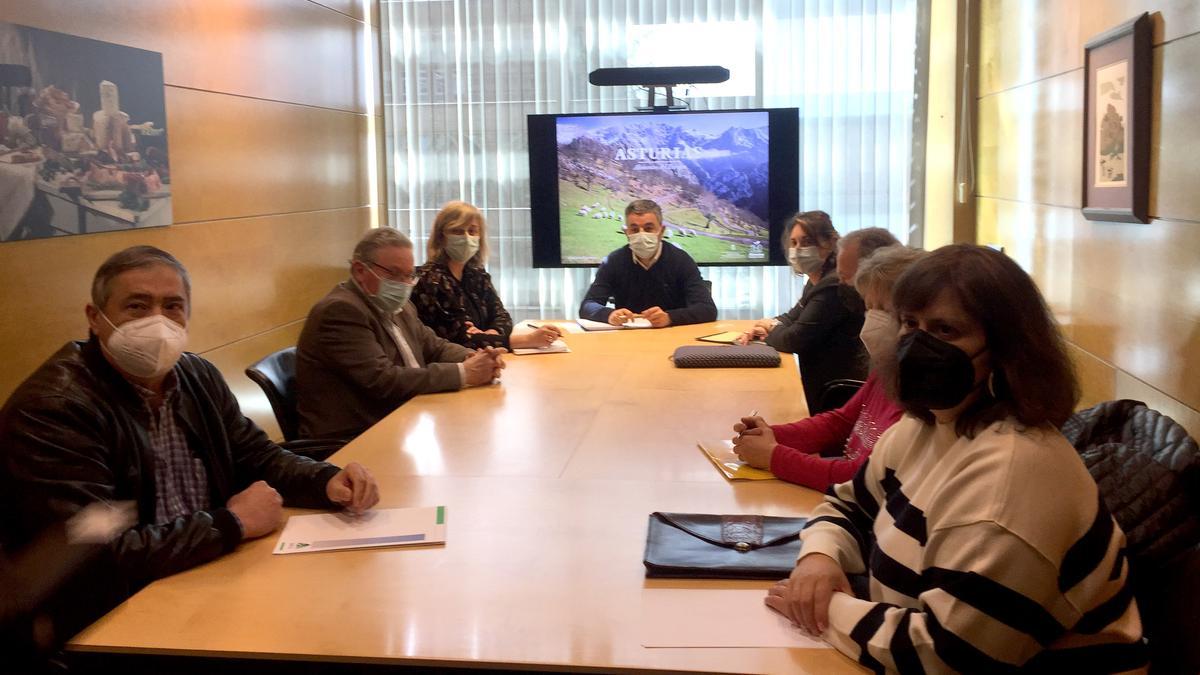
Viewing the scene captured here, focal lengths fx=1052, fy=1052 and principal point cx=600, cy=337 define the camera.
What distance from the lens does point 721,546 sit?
199cm

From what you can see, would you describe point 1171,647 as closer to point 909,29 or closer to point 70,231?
point 70,231

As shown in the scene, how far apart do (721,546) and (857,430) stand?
33.0 inches

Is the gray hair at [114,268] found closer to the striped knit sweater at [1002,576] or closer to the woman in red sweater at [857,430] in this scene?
the woman in red sweater at [857,430]

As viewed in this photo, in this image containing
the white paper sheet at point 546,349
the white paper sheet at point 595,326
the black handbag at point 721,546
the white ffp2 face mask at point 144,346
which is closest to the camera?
the black handbag at point 721,546

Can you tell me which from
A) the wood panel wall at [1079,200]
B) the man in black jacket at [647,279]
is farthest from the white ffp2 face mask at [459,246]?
the wood panel wall at [1079,200]

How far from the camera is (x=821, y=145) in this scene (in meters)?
6.49

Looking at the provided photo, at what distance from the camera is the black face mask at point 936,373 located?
62.2 inches

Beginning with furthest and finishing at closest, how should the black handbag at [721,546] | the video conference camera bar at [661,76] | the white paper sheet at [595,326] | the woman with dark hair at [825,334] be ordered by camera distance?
the video conference camera bar at [661,76], the white paper sheet at [595,326], the woman with dark hair at [825,334], the black handbag at [721,546]

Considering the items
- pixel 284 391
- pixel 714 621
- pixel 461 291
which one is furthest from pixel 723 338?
pixel 714 621

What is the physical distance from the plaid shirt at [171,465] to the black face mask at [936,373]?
158cm

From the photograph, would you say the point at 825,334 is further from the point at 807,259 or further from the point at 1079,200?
the point at 1079,200

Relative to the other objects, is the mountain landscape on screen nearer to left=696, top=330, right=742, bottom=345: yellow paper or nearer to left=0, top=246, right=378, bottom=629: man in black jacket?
left=696, top=330, right=742, bottom=345: yellow paper

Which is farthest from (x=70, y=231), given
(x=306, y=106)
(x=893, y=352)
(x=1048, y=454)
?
(x=1048, y=454)

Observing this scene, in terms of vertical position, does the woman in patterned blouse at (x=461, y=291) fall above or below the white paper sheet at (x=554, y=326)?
above
